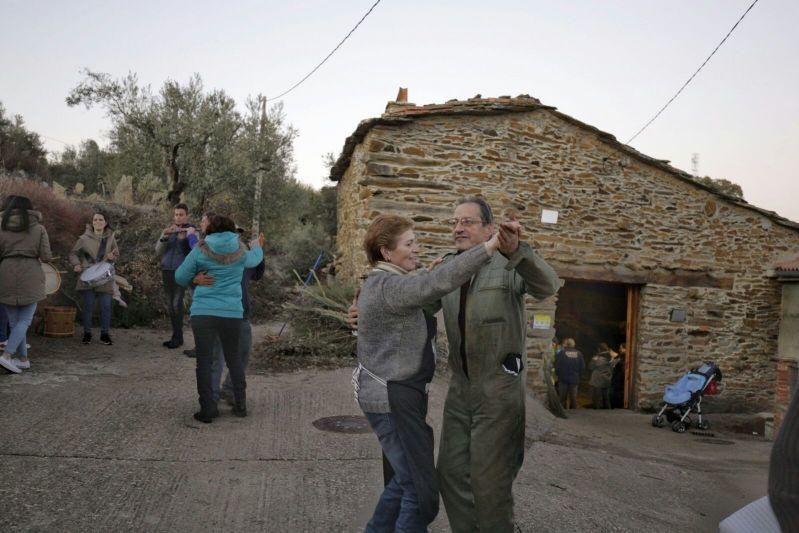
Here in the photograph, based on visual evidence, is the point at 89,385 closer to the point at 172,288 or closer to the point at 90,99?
the point at 172,288

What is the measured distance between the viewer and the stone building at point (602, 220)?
28.8 ft

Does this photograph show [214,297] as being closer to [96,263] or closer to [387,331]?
[387,331]

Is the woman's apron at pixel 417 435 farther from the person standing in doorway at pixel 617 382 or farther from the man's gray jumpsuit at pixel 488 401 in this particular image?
the person standing in doorway at pixel 617 382

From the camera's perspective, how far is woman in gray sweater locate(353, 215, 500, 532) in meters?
2.62

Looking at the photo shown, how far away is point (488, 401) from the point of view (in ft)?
9.07

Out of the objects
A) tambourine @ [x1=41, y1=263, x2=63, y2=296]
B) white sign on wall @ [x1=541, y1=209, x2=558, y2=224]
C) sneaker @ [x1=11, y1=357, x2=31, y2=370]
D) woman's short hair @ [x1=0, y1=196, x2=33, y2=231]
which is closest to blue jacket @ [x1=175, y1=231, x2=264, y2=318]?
woman's short hair @ [x1=0, y1=196, x2=33, y2=231]

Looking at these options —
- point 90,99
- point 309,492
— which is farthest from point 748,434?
point 90,99

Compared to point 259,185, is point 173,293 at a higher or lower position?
lower

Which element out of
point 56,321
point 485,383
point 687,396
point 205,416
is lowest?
point 687,396

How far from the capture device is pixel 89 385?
6062 millimetres

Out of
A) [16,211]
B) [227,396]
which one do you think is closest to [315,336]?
[227,396]

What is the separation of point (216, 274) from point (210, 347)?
597mm

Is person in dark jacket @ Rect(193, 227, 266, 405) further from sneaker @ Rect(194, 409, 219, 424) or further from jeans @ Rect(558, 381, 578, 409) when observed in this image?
jeans @ Rect(558, 381, 578, 409)

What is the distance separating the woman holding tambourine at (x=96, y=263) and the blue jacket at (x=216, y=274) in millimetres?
3279
